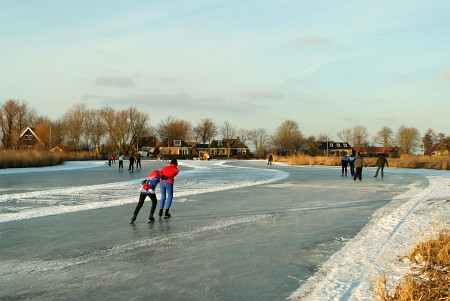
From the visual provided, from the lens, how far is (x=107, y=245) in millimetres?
7320

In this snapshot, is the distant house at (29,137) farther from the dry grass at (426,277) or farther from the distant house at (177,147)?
the dry grass at (426,277)

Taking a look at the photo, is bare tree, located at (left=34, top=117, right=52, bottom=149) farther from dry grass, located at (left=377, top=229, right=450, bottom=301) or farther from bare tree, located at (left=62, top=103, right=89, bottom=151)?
dry grass, located at (left=377, top=229, right=450, bottom=301)

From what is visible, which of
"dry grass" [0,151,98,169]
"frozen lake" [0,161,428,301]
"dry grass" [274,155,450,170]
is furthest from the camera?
"dry grass" [274,155,450,170]

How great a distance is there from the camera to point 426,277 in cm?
500

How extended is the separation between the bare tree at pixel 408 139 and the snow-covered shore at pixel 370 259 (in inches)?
3827

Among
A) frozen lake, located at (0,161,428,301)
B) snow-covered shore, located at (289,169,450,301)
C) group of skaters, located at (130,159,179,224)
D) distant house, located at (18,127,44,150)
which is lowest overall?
frozen lake, located at (0,161,428,301)

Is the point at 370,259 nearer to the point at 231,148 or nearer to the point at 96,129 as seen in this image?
the point at 96,129

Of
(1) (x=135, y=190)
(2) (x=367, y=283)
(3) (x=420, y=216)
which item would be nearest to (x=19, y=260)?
(2) (x=367, y=283)

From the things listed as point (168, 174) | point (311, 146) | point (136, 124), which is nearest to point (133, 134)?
point (136, 124)

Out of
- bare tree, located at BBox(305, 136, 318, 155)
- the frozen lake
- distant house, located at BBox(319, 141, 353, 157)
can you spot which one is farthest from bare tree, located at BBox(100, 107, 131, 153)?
the frozen lake

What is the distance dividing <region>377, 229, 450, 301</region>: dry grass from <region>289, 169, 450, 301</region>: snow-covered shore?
19cm

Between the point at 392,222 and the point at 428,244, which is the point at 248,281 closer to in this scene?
the point at 428,244

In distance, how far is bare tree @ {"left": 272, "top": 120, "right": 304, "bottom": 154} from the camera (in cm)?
10462

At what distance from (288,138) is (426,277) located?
100525 millimetres
